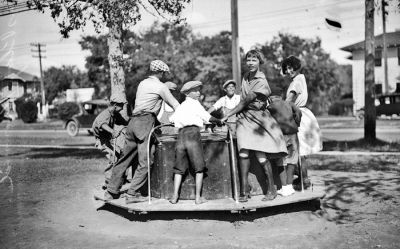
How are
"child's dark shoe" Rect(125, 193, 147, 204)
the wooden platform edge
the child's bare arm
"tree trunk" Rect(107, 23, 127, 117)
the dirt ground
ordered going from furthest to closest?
"tree trunk" Rect(107, 23, 127, 117) → the child's bare arm → "child's dark shoe" Rect(125, 193, 147, 204) → the wooden platform edge → the dirt ground

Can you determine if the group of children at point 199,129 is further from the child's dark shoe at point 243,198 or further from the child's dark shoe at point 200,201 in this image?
the child's dark shoe at point 243,198

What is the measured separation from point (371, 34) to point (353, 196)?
8.90m

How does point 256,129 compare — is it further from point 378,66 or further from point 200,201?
point 378,66

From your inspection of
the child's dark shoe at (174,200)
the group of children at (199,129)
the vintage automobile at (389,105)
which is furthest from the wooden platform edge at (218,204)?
the vintage automobile at (389,105)

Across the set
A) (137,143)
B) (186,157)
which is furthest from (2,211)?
(186,157)

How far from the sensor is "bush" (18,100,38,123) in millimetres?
44312

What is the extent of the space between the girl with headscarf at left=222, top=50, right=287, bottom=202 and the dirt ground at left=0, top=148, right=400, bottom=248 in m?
0.51

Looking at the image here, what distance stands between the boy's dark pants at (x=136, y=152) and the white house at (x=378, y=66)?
130 feet

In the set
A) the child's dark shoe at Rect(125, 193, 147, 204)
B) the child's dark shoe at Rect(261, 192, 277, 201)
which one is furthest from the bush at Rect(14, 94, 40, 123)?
the child's dark shoe at Rect(261, 192, 277, 201)

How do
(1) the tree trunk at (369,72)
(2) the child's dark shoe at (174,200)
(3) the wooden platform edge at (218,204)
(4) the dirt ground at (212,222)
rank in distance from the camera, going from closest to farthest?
1. (4) the dirt ground at (212,222)
2. (3) the wooden platform edge at (218,204)
3. (2) the child's dark shoe at (174,200)
4. (1) the tree trunk at (369,72)

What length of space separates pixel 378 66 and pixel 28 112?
1453 inches

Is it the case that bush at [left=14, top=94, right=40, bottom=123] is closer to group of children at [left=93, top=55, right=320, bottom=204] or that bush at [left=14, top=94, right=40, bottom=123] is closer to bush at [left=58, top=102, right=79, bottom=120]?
bush at [left=58, top=102, right=79, bottom=120]

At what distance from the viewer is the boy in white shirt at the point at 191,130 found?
18.5 feet

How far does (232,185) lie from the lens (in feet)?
19.4
